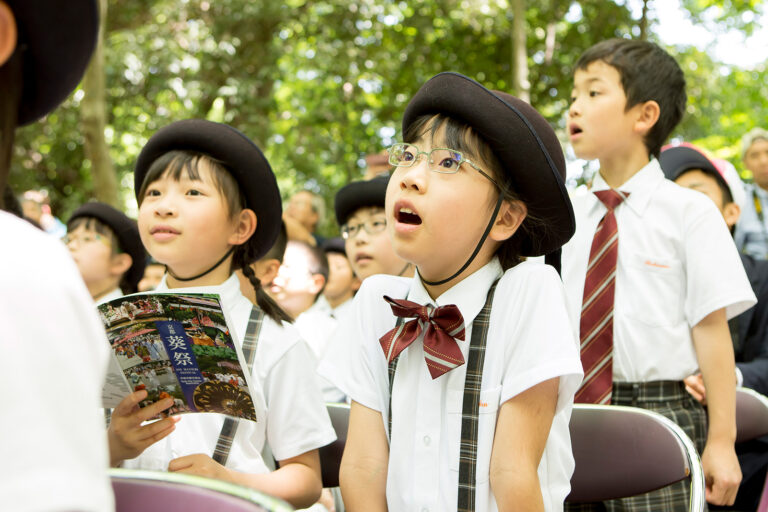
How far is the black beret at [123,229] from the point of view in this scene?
4062mm

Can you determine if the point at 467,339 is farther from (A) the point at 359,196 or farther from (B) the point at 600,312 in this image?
(A) the point at 359,196

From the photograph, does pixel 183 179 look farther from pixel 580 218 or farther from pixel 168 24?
pixel 168 24

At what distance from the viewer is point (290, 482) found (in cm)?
198

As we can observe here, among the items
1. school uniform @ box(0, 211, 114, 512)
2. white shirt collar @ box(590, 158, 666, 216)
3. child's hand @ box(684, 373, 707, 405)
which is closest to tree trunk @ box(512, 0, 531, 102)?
white shirt collar @ box(590, 158, 666, 216)

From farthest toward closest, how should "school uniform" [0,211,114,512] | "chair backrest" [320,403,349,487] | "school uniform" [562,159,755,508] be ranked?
"school uniform" [562,159,755,508]
"chair backrest" [320,403,349,487]
"school uniform" [0,211,114,512]

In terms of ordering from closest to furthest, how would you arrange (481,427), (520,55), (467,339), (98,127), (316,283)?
(481,427) < (467,339) < (316,283) < (98,127) < (520,55)

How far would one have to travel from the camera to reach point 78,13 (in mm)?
1035

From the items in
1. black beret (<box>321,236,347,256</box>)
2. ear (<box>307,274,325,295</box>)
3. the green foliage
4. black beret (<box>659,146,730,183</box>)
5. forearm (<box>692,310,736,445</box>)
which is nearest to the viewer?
forearm (<box>692,310,736,445</box>)

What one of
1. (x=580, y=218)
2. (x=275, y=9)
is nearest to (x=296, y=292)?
(x=580, y=218)

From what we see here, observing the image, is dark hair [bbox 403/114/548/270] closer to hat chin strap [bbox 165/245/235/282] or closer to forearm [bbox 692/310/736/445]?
hat chin strap [bbox 165/245/235/282]

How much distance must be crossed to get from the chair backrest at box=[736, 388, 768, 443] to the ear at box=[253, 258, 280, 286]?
6.46 feet

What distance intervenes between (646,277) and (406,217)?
3.87ft

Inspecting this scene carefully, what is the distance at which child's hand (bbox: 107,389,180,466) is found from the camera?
175 cm

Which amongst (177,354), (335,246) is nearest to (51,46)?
(177,354)
